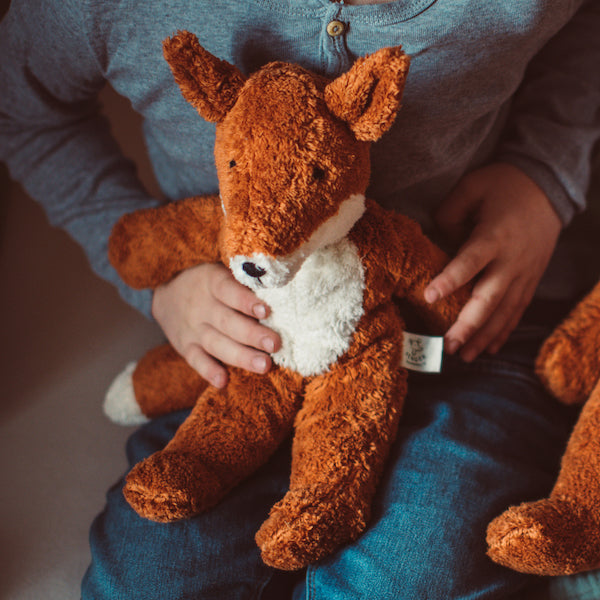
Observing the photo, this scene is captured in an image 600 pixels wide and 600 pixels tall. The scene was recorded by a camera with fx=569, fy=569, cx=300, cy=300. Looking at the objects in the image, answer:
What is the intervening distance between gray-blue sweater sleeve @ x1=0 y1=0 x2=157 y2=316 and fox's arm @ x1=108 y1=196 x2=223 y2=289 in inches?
4.5

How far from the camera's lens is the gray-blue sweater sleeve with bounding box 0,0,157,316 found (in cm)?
59

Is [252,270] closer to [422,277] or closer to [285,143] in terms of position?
[285,143]

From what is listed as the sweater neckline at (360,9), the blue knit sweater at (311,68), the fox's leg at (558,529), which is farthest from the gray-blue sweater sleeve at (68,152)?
the fox's leg at (558,529)

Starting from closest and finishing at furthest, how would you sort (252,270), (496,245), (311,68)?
(252,270), (311,68), (496,245)

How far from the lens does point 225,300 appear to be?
52 cm

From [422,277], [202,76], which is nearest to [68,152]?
[202,76]

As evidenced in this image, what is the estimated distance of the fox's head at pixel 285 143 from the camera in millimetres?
365

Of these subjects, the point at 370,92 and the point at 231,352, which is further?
the point at 231,352

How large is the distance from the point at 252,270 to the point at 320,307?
0.10m

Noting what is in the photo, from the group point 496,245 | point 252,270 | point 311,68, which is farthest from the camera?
point 496,245

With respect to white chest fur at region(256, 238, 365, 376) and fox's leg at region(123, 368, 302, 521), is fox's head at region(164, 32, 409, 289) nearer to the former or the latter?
white chest fur at region(256, 238, 365, 376)

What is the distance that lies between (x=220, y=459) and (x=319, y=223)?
220 mm

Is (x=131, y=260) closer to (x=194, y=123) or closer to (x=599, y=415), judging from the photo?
(x=194, y=123)

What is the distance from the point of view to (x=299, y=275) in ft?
1.44
